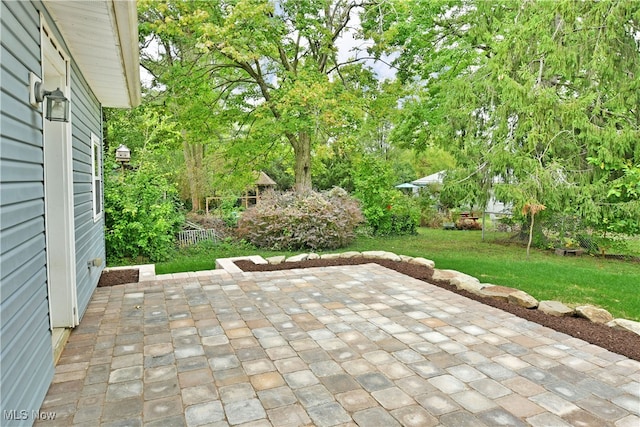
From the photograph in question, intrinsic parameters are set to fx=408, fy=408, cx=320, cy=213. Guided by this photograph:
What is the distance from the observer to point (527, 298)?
450 cm

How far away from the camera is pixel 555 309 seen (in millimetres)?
4258

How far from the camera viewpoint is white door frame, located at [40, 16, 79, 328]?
3453mm

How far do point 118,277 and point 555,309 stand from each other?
18.0 ft

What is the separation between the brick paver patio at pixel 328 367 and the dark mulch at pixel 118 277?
33.4 inches

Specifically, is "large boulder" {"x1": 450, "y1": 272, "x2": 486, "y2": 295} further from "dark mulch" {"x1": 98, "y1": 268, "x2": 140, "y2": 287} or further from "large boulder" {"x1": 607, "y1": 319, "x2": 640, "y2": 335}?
"dark mulch" {"x1": 98, "y1": 268, "x2": 140, "y2": 287}

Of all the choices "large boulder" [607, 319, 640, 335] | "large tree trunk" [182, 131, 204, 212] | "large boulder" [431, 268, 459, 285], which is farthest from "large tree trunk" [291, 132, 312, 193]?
"large boulder" [607, 319, 640, 335]

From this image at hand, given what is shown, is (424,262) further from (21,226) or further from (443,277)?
(21,226)

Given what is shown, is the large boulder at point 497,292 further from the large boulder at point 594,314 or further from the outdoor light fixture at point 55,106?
the outdoor light fixture at point 55,106

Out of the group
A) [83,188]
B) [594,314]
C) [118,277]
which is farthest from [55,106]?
[594,314]

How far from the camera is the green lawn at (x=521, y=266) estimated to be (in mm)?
5637

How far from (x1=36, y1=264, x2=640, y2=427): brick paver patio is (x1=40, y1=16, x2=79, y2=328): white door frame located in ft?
0.96

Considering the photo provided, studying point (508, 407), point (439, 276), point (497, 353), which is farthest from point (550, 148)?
point (508, 407)

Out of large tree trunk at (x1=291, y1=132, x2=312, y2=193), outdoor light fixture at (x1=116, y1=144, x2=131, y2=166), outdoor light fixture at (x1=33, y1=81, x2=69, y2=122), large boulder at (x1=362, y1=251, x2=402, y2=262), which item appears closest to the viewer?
outdoor light fixture at (x1=33, y1=81, x2=69, y2=122)

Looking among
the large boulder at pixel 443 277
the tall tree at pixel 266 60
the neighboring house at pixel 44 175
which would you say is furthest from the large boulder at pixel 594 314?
the tall tree at pixel 266 60
